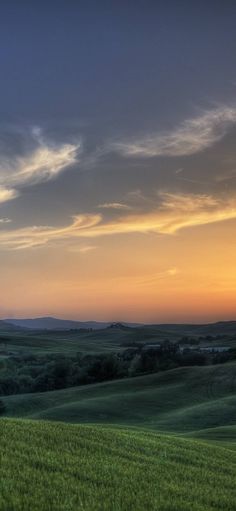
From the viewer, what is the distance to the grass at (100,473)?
37.0ft

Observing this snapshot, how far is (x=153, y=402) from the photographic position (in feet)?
302

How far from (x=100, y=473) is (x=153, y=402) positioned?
266 feet

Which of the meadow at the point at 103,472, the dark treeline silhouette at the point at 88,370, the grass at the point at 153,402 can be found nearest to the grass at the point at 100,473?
the meadow at the point at 103,472

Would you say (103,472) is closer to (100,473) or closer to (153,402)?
(100,473)

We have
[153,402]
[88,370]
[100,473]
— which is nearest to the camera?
[100,473]

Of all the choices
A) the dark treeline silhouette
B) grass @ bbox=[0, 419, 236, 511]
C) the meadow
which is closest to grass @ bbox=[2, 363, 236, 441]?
the dark treeline silhouette

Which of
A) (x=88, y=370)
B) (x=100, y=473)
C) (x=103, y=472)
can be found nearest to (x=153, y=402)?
(x=88, y=370)

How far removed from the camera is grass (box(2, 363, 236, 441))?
70.4m

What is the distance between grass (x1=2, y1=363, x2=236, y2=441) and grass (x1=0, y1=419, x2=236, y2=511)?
1627 inches

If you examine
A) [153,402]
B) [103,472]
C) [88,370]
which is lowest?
[153,402]

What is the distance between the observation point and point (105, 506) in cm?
1105

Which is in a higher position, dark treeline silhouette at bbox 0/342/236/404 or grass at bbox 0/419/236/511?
grass at bbox 0/419/236/511

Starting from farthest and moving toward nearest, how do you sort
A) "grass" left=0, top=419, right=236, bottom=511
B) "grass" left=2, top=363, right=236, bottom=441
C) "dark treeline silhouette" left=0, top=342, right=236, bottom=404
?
"dark treeline silhouette" left=0, top=342, right=236, bottom=404
"grass" left=2, top=363, right=236, bottom=441
"grass" left=0, top=419, right=236, bottom=511

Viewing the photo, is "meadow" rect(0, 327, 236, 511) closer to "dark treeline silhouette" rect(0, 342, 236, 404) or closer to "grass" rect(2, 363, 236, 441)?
"grass" rect(2, 363, 236, 441)
